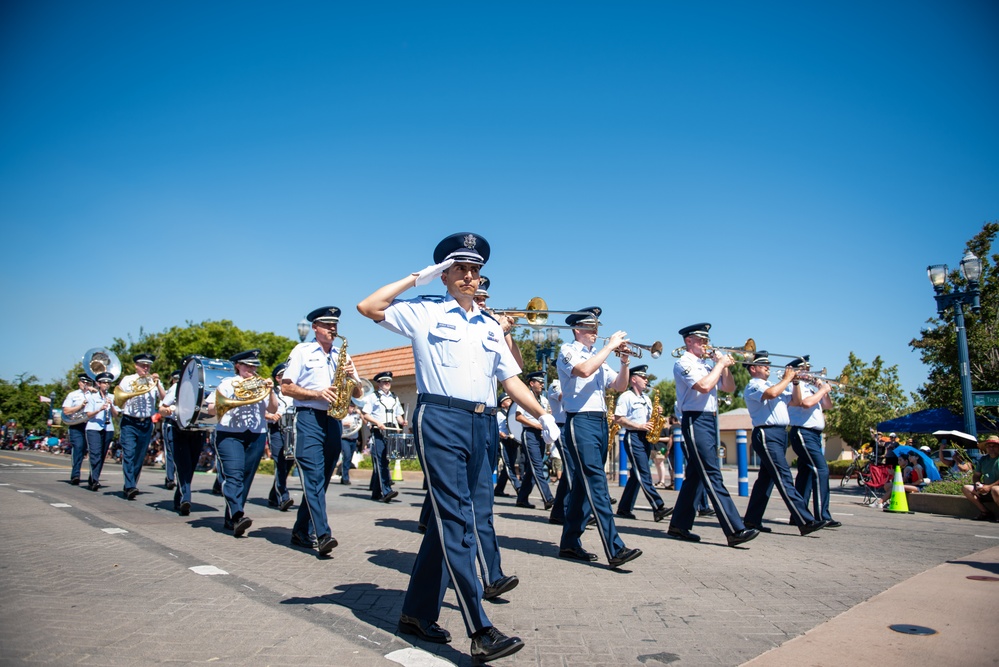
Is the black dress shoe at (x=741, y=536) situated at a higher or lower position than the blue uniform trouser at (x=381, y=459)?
lower

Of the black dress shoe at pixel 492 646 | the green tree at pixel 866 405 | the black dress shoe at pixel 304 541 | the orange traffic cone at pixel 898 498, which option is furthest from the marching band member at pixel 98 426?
the green tree at pixel 866 405

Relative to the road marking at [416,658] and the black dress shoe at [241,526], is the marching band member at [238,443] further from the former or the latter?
the road marking at [416,658]

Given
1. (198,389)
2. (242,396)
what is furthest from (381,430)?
(242,396)

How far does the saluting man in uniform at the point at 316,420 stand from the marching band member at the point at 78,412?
299 inches

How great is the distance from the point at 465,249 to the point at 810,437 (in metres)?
6.29

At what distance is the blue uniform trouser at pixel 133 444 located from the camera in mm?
11098

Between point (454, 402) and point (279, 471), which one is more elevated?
point (454, 402)

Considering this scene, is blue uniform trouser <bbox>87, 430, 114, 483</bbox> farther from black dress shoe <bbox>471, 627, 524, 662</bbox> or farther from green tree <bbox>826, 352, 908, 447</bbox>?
green tree <bbox>826, 352, 908, 447</bbox>

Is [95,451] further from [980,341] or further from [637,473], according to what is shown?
[980,341]


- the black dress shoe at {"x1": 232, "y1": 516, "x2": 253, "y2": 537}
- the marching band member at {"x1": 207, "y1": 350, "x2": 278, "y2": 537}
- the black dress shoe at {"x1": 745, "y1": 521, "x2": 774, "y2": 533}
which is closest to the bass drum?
the marching band member at {"x1": 207, "y1": 350, "x2": 278, "y2": 537}

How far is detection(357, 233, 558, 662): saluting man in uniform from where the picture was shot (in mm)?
3801

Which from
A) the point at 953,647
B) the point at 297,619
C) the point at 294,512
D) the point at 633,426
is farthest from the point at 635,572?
the point at 294,512

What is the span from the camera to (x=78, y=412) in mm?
12289

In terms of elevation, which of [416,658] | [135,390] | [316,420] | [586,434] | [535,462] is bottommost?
[416,658]
